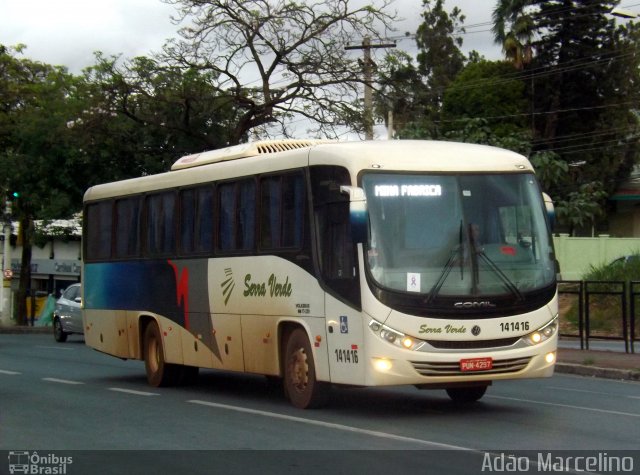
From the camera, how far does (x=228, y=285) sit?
14719 mm

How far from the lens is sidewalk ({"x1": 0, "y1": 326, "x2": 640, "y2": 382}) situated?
18266mm

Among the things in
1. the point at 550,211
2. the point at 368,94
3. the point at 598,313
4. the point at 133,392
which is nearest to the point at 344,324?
the point at 550,211

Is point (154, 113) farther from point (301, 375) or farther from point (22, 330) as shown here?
point (301, 375)

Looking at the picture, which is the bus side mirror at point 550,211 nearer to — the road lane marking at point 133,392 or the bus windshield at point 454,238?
the bus windshield at point 454,238

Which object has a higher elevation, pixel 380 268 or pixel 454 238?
pixel 454 238

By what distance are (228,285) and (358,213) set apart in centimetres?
360

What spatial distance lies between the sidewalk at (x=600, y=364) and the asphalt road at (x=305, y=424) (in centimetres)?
63

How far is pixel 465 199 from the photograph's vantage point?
40.4 feet

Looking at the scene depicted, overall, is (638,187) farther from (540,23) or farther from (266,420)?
(266,420)

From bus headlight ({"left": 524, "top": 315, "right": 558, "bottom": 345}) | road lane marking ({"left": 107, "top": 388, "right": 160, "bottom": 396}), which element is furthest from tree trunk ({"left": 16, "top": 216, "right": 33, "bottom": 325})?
bus headlight ({"left": 524, "top": 315, "right": 558, "bottom": 345})

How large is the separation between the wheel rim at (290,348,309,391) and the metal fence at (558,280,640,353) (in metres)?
10.2

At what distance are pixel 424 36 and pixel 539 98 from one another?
714 inches

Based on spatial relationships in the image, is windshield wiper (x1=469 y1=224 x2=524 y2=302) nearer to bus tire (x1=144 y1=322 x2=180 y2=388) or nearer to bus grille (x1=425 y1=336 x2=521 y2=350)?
bus grille (x1=425 y1=336 x2=521 y2=350)

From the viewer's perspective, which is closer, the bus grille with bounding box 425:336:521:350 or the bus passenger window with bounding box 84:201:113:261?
the bus grille with bounding box 425:336:521:350
